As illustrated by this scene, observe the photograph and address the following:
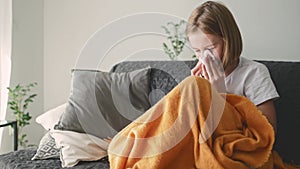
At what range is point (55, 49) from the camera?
9.18ft

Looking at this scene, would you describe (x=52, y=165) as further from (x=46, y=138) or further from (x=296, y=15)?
(x=296, y=15)

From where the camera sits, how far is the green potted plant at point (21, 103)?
2566 mm

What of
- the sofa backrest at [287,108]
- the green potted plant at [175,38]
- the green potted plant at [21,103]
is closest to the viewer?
the sofa backrest at [287,108]

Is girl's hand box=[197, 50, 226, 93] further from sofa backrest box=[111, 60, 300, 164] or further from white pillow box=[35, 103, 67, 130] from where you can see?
white pillow box=[35, 103, 67, 130]

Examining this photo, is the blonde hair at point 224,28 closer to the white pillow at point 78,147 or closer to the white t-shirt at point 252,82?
the white t-shirt at point 252,82

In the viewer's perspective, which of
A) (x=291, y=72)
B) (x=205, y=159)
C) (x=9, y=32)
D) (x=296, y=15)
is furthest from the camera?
(x=9, y=32)

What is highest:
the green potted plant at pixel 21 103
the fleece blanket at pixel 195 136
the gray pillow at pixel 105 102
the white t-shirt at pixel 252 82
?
the white t-shirt at pixel 252 82

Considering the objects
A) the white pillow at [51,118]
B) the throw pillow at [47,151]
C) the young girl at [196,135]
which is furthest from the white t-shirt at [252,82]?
the white pillow at [51,118]

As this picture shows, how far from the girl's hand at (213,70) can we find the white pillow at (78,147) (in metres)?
0.53

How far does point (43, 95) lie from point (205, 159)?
2.00 metres

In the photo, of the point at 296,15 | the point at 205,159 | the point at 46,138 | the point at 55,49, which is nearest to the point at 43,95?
the point at 55,49

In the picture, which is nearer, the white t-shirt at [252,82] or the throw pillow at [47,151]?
the white t-shirt at [252,82]

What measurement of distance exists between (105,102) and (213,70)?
1.90ft

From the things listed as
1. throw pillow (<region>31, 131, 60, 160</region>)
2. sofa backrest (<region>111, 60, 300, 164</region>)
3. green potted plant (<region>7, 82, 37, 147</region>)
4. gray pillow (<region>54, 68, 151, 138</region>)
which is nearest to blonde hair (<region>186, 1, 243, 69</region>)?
sofa backrest (<region>111, 60, 300, 164</region>)
